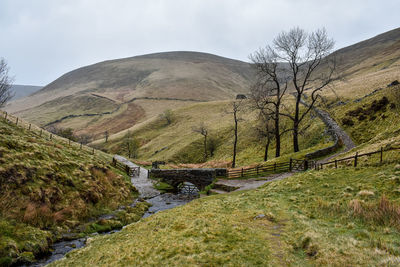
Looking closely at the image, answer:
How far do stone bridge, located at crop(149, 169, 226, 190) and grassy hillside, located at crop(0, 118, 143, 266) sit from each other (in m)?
9.77

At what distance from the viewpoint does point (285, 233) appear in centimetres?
1023

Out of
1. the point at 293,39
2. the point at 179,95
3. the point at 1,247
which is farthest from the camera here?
the point at 179,95

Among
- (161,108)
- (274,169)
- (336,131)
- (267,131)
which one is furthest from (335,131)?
(161,108)

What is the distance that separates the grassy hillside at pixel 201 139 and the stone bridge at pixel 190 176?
454 inches

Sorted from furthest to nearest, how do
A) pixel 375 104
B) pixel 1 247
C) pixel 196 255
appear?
1. pixel 375 104
2. pixel 1 247
3. pixel 196 255

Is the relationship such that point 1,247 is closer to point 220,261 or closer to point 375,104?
point 220,261

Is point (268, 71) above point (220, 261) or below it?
above

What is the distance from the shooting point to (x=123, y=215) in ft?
66.5

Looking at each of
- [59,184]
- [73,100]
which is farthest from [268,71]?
[73,100]

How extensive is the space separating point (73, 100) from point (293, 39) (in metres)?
201

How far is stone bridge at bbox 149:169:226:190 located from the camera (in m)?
31.7

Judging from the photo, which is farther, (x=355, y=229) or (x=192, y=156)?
(x=192, y=156)

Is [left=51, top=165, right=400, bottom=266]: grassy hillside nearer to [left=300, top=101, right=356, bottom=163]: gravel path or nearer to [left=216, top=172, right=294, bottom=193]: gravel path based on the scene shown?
[left=216, top=172, right=294, bottom=193]: gravel path

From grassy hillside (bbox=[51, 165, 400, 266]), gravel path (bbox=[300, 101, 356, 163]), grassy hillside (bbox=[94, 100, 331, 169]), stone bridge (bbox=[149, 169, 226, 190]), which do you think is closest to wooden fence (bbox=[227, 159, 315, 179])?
stone bridge (bbox=[149, 169, 226, 190])
